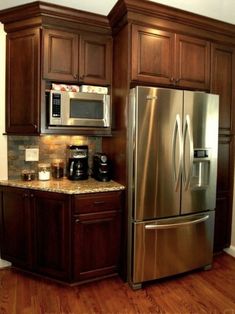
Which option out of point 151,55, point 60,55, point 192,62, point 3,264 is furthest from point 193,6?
point 3,264

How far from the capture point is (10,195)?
2.32 metres

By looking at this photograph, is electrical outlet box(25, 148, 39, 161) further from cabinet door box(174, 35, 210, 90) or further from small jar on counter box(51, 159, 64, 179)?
cabinet door box(174, 35, 210, 90)

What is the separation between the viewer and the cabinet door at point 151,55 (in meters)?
2.13

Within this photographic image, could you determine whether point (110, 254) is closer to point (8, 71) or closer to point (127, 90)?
point (127, 90)

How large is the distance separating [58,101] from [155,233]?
1503 mm

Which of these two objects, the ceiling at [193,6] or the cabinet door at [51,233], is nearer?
the cabinet door at [51,233]

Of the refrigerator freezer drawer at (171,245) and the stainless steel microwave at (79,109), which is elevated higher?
the stainless steel microwave at (79,109)

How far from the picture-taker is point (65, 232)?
214cm

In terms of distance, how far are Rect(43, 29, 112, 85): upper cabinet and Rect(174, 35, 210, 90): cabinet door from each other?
0.69 metres

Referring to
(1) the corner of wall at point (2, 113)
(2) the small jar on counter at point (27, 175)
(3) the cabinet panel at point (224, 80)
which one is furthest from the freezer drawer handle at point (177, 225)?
(1) the corner of wall at point (2, 113)

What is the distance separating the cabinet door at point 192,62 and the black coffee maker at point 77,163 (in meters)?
1.19

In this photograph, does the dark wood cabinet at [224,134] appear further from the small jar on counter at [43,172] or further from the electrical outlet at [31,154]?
the electrical outlet at [31,154]

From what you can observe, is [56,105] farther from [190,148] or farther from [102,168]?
[190,148]

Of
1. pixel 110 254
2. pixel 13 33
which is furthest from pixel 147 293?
pixel 13 33
